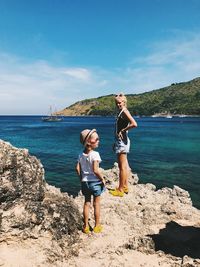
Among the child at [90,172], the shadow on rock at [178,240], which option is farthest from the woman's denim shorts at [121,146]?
the shadow on rock at [178,240]

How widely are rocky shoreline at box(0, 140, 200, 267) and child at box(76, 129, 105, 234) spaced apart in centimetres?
35

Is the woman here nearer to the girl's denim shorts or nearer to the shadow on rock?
the girl's denim shorts

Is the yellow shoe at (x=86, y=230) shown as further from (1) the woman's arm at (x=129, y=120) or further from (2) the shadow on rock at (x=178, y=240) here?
(1) the woman's arm at (x=129, y=120)

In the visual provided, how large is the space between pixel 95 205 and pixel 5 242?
2312 mm

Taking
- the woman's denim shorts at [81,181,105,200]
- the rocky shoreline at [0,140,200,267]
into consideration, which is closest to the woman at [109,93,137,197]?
the rocky shoreline at [0,140,200,267]

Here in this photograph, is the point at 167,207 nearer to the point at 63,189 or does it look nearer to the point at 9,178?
the point at 9,178

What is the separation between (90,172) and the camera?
785cm

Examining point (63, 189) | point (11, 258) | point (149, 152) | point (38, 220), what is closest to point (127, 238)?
point (38, 220)

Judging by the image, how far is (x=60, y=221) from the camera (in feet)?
24.6

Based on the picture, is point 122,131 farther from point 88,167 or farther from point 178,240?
point 178,240

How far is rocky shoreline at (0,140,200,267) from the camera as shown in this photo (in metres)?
6.77

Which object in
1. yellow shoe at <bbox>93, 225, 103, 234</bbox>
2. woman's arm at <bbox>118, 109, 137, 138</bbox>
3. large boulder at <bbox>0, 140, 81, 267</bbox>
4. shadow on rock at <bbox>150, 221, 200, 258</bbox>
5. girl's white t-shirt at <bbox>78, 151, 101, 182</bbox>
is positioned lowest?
shadow on rock at <bbox>150, 221, 200, 258</bbox>

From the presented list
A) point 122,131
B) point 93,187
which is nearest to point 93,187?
point 93,187

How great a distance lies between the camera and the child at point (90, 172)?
304 inches
